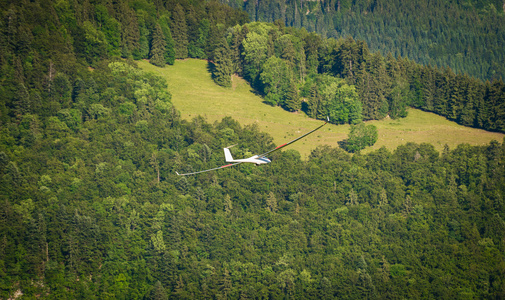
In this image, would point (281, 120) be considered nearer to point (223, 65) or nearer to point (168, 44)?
point (223, 65)

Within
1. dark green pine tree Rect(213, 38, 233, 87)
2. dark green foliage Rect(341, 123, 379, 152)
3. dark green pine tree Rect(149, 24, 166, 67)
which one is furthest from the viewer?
dark green pine tree Rect(213, 38, 233, 87)

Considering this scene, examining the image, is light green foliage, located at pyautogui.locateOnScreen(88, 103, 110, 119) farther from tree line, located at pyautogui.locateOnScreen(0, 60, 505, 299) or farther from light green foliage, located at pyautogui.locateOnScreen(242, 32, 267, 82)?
light green foliage, located at pyautogui.locateOnScreen(242, 32, 267, 82)

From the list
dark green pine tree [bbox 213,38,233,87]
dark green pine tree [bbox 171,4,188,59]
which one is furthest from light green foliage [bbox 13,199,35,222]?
dark green pine tree [bbox 171,4,188,59]

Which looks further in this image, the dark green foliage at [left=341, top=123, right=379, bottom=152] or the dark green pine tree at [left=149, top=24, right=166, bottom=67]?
the dark green pine tree at [left=149, top=24, right=166, bottom=67]

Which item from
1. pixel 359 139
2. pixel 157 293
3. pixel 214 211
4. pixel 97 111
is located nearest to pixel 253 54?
pixel 359 139

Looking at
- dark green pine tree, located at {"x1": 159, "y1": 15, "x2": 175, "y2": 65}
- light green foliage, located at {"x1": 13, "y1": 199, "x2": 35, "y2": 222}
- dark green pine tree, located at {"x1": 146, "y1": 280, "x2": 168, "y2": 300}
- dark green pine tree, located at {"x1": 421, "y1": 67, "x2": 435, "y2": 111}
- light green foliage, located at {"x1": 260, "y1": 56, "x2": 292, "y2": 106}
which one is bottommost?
dark green pine tree, located at {"x1": 146, "y1": 280, "x2": 168, "y2": 300}

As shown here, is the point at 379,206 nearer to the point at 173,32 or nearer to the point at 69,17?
the point at 173,32

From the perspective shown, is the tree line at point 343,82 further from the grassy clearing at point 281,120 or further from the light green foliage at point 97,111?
the light green foliage at point 97,111
